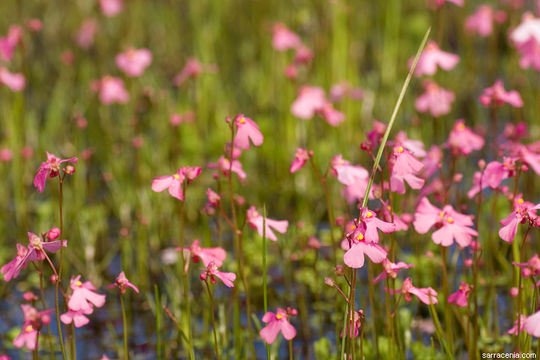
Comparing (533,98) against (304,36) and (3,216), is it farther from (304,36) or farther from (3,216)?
(3,216)

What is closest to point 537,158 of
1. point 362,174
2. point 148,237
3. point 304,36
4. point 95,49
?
point 362,174

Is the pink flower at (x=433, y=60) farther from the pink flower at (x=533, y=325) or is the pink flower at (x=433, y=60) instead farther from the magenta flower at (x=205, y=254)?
the pink flower at (x=533, y=325)

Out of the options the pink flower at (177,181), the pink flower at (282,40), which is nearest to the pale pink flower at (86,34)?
the pink flower at (282,40)

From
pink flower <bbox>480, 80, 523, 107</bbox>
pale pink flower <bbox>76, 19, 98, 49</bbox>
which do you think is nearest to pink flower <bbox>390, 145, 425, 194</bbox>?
pink flower <bbox>480, 80, 523, 107</bbox>

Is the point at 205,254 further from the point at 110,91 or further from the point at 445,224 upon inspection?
the point at 110,91

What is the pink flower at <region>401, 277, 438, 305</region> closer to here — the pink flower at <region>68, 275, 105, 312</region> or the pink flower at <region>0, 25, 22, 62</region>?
the pink flower at <region>68, 275, 105, 312</region>

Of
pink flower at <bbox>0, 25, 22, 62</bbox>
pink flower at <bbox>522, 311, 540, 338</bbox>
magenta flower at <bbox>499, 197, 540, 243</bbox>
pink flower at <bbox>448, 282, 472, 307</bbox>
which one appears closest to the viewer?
pink flower at <bbox>522, 311, 540, 338</bbox>
